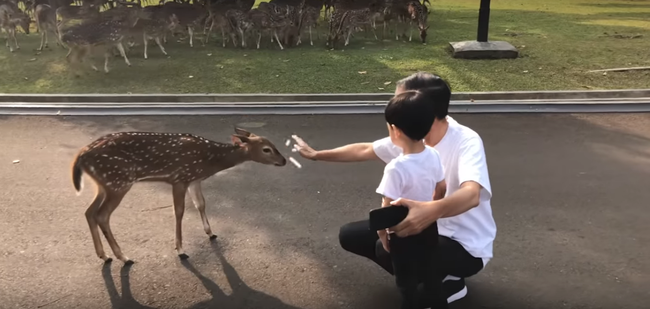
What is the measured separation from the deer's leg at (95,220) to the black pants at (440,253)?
6.38 feet

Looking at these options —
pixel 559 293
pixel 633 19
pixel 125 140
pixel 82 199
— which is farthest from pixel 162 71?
pixel 633 19

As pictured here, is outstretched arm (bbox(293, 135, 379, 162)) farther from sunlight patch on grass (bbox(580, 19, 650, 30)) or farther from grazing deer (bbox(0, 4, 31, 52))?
sunlight patch on grass (bbox(580, 19, 650, 30))

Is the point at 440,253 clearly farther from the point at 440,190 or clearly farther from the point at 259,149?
the point at 259,149

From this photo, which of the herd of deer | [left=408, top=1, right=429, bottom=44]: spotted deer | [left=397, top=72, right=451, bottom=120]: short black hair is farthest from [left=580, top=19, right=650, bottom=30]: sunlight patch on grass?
[left=397, top=72, right=451, bottom=120]: short black hair

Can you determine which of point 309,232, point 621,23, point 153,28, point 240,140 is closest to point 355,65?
point 153,28

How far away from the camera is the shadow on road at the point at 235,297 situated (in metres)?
3.95

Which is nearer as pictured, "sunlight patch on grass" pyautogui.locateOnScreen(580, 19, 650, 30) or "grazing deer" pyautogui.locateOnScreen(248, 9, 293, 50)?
"grazing deer" pyautogui.locateOnScreen(248, 9, 293, 50)

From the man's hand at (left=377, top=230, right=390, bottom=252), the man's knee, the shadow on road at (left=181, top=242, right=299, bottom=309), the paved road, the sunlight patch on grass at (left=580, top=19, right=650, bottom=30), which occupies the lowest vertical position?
Answer: the shadow on road at (left=181, top=242, right=299, bottom=309)

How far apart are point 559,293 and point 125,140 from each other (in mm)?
3304

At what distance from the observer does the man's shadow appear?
3.95m

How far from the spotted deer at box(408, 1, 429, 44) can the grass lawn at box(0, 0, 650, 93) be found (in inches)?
12.5

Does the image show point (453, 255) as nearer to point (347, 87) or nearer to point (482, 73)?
point (347, 87)

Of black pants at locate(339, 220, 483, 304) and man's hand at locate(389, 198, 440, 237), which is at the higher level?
man's hand at locate(389, 198, 440, 237)

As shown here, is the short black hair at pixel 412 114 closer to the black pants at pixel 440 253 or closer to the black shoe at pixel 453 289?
the black pants at pixel 440 253
